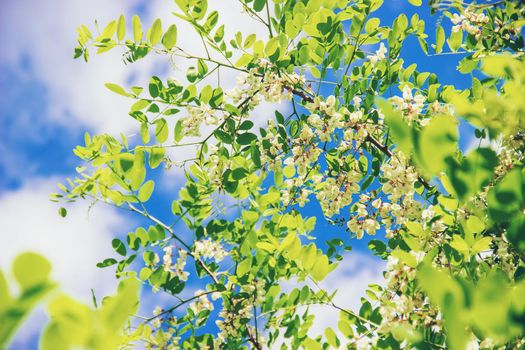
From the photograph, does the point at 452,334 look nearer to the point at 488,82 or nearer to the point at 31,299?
the point at 31,299

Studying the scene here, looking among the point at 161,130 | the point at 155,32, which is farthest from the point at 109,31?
the point at 161,130

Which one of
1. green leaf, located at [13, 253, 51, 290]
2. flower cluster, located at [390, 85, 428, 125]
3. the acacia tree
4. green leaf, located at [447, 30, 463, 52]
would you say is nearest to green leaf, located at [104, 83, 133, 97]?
the acacia tree

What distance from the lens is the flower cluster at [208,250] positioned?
8.34 ft

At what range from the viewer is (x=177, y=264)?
2.57 m

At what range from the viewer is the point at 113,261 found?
2.50 m

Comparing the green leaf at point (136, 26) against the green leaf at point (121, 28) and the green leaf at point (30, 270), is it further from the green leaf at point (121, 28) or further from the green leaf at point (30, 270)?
the green leaf at point (30, 270)

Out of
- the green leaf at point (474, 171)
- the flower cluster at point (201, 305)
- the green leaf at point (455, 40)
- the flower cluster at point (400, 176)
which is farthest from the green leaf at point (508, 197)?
the green leaf at point (455, 40)

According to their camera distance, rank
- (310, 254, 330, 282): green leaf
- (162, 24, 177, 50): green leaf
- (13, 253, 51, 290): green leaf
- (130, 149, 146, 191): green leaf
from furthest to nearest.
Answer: (162, 24, 177, 50): green leaf
(130, 149, 146, 191): green leaf
(310, 254, 330, 282): green leaf
(13, 253, 51, 290): green leaf

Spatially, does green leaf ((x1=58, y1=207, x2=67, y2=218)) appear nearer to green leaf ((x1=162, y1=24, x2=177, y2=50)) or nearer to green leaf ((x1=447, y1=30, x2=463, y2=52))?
green leaf ((x1=162, y1=24, x2=177, y2=50))

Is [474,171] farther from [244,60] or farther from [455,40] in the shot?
[455,40]

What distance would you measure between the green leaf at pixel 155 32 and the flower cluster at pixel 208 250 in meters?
1.10

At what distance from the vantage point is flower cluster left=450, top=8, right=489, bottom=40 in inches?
112

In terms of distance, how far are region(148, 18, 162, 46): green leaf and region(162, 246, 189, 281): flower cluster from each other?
1106mm

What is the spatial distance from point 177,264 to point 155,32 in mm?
1243
